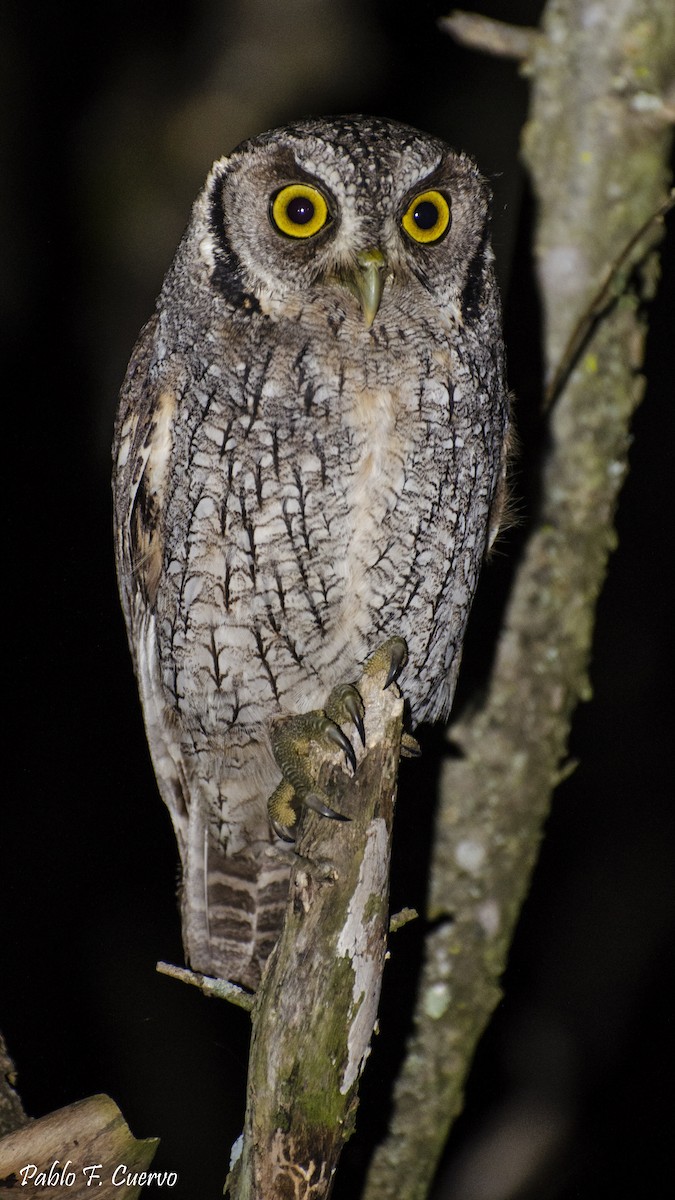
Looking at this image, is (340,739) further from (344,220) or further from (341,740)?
(344,220)

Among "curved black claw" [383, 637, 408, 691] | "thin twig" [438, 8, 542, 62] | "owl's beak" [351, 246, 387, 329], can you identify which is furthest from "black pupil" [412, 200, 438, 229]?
"thin twig" [438, 8, 542, 62]

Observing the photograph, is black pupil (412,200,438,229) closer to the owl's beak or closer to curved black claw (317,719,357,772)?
the owl's beak

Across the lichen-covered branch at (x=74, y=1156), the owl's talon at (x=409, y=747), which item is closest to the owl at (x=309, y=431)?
the owl's talon at (x=409, y=747)

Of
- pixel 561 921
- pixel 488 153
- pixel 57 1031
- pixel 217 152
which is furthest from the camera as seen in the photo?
pixel 561 921

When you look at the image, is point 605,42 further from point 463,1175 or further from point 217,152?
point 463,1175

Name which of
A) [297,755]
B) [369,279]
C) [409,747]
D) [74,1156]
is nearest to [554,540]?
[409,747]

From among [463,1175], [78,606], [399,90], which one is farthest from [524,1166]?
[399,90]

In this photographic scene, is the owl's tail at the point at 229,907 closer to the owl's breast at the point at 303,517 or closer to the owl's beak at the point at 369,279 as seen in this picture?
the owl's breast at the point at 303,517
